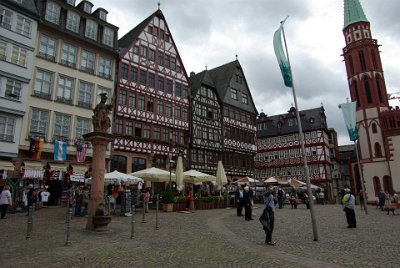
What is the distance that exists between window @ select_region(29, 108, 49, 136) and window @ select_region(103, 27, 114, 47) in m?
9.17

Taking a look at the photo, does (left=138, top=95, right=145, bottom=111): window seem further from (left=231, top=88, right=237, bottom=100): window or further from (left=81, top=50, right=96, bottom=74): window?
(left=231, top=88, right=237, bottom=100): window

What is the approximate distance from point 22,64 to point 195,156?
19.2 m

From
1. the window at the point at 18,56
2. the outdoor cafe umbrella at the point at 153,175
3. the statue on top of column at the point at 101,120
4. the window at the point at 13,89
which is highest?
the window at the point at 18,56

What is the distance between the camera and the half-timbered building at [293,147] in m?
55.7

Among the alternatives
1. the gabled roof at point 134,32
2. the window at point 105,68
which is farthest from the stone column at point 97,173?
the gabled roof at point 134,32

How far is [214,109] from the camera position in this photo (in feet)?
134

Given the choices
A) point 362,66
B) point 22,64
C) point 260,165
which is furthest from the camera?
point 260,165

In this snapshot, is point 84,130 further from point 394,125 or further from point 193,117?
point 394,125

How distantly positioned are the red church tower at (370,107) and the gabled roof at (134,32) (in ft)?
99.1

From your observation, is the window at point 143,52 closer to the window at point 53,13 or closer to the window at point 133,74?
the window at point 133,74

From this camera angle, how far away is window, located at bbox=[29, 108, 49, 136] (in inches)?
992

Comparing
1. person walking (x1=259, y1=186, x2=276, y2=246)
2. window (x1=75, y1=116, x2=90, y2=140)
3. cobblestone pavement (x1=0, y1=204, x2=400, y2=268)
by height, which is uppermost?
window (x1=75, y1=116, x2=90, y2=140)

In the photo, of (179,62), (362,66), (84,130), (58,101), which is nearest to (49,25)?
(58,101)

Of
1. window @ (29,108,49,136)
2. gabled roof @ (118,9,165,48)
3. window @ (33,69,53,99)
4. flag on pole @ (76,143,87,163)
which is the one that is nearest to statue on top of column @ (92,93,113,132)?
flag on pole @ (76,143,87,163)
